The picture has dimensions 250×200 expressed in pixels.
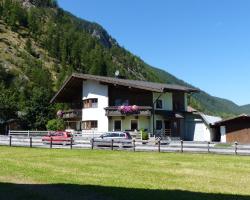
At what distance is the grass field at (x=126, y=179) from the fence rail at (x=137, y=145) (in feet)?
18.2

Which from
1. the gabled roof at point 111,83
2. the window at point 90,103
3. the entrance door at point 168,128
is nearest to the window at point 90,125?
the window at point 90,103

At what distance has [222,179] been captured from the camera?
830 inches

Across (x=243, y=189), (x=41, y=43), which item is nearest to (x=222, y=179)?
(x=243, y=189)

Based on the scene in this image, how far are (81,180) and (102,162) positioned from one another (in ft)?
28.0

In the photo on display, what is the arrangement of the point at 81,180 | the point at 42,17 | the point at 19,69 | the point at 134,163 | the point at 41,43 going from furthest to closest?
the point at 42,17
the point at 41,43
the point at 19,69
the point at 134,163
the point at 81,180

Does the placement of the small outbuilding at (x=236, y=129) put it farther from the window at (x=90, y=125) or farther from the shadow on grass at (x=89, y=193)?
the shadow on grass at (x=89, y=193)

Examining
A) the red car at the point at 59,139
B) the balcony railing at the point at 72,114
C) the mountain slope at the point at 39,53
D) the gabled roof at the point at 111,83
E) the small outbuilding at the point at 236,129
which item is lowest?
the red car at the point at 59,139

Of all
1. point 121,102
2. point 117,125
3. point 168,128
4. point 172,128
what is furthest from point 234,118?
point 117,125

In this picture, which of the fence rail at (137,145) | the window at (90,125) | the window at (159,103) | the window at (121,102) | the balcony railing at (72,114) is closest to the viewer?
the fence rail at (137,145)

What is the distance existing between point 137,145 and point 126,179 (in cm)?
1823

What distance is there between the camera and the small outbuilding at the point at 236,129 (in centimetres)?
5550

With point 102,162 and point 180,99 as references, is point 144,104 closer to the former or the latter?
point 180,99

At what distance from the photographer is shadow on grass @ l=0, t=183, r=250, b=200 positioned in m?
15.4

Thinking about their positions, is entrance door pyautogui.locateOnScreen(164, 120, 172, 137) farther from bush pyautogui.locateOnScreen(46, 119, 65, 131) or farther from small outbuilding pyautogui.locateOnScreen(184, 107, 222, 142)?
bush pyautogui.locateOnScreen(46, 119, 65, 131)
